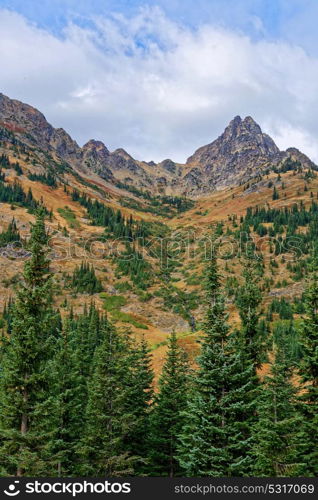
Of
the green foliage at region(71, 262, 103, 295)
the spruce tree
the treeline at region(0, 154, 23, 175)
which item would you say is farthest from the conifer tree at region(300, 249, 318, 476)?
the treeline at region(0, 154, 23, 175)

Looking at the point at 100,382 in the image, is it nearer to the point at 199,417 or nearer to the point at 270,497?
the point at 199,417

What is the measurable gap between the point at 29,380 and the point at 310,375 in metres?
16.1

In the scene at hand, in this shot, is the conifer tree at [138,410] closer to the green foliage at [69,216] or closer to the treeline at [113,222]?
the treeline at [113,222]

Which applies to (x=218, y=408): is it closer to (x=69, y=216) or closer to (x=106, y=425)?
(x=106, y=425)

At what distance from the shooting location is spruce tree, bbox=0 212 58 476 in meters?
19.0

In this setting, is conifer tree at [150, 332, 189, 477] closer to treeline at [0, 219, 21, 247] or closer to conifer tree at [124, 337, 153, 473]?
conifer tree at [124, 337, 153, 473]

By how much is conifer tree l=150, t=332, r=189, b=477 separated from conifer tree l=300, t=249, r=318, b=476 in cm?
999

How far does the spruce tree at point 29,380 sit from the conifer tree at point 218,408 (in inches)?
304

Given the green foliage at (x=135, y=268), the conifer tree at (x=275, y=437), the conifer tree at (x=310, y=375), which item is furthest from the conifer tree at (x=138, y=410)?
the green foliage at (x=135, y=268)

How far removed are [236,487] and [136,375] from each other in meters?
19.8

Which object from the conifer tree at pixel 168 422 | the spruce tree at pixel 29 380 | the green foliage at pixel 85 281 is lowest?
the conifer tree at pixel 168 422

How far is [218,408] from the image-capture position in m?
20.7

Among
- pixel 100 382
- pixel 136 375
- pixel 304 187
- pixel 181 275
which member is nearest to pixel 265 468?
pixel 100 382

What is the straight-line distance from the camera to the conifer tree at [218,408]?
63.7 feet
